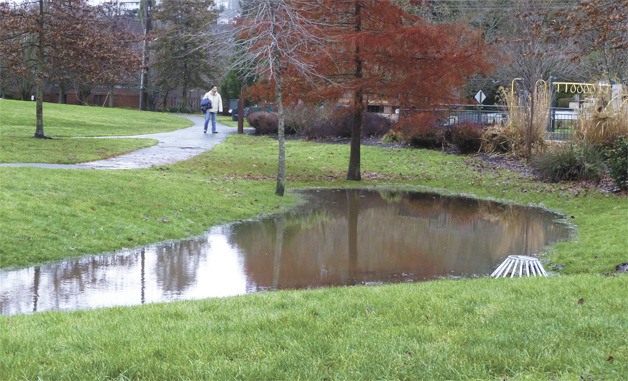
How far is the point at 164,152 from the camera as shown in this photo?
2353cm

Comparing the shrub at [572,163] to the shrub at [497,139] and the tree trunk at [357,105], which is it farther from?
the shrub at [497,139]

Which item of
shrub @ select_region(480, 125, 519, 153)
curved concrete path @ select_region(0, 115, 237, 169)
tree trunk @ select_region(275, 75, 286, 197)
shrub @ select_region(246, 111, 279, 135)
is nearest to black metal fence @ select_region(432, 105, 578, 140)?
shrub @ select_region(480, 125, 519, 153)

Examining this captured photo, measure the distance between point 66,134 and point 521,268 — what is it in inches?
820

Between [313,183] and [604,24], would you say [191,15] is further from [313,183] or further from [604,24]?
[604,24]

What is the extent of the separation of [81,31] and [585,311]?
19.5 meters

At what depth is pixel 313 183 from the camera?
20000mm

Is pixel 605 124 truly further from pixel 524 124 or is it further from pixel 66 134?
pixel 66 134

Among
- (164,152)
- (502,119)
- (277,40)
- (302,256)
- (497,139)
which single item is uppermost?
(277,40)

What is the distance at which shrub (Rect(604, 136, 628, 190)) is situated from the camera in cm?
1666

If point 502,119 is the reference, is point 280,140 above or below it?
below

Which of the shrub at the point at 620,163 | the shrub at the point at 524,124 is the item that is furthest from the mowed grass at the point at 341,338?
the shrub at the point at 524,124

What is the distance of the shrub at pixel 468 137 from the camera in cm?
2733

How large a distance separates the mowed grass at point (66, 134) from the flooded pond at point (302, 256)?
7.55 metres

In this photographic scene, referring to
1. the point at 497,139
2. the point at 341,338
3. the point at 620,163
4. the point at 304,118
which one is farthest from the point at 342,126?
the point at 341,338
